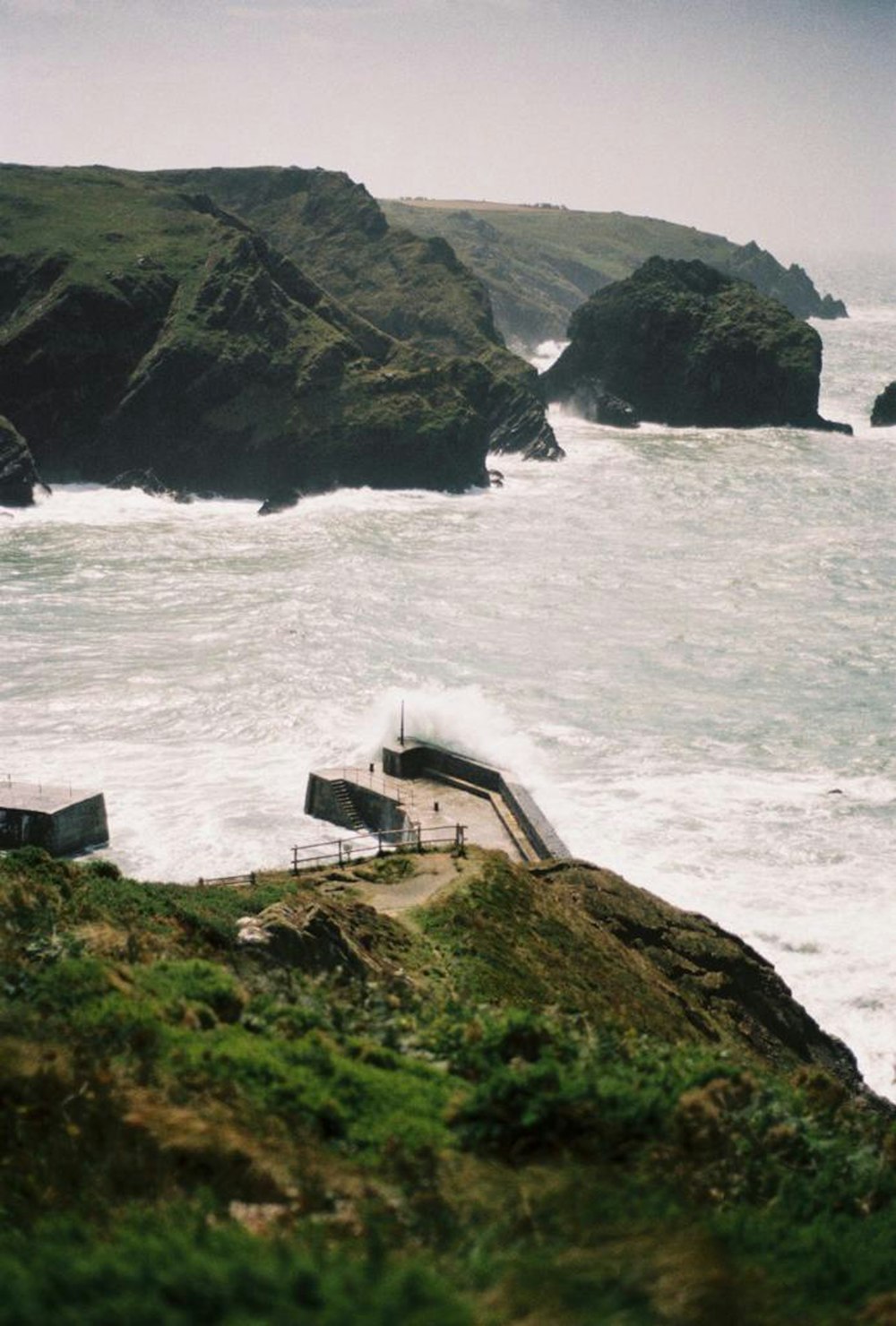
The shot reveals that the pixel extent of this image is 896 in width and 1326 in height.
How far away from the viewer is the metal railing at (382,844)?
32.9 meters

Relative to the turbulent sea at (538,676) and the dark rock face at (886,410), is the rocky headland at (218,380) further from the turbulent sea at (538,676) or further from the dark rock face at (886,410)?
the dark rock face at (886,410)

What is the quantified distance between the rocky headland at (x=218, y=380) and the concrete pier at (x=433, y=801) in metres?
64.4

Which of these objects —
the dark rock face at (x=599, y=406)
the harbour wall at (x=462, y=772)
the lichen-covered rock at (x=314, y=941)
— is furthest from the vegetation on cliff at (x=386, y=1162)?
the dark rock face at (x=599, y=406)

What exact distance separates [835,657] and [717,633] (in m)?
5.89

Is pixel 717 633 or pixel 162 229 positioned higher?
pixel 162 229

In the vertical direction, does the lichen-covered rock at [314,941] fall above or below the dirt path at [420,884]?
above

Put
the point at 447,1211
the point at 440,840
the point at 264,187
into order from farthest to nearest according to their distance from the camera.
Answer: the point at 264,187 < the point at 440,840 < the point at 447,1211

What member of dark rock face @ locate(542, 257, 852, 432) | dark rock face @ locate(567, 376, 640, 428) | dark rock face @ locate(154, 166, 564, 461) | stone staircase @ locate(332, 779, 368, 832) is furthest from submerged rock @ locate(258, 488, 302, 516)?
stone staircase @ locate(332, 779, 368, 832)

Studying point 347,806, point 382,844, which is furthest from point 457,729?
point 382,844

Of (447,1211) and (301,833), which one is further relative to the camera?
(301,833)

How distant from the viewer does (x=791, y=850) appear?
39.2 metres

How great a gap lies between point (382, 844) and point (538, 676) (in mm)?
20851

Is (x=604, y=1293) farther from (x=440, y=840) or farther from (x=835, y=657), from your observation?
(x=835, y=657)

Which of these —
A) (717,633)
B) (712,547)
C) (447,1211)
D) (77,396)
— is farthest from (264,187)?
Answer: (447,1211)
